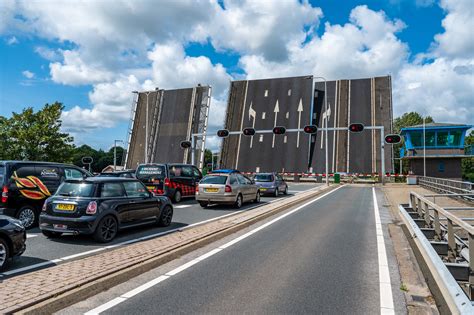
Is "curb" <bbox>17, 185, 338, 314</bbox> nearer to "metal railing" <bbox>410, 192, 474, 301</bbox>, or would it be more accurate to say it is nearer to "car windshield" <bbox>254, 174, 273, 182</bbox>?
"metal railing" <bbox>410, 192, 474, 301</bbox>

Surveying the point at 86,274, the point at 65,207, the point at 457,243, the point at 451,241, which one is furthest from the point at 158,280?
the point at 457,243

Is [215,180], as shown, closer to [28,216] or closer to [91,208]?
[28,216]

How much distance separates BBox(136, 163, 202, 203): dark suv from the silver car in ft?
5.53

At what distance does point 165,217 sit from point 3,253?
4.48 m

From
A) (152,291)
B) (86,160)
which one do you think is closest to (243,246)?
(152,291)

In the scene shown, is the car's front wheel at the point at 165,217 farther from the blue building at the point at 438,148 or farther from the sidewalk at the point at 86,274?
the blue building at the point at 438,148

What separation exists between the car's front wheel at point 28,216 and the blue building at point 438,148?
35.0 metres

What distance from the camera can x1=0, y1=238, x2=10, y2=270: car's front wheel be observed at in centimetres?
525

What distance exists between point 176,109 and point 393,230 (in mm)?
27930

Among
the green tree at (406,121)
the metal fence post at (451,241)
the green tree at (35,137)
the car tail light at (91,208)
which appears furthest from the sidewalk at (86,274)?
the green tree at (406,121)

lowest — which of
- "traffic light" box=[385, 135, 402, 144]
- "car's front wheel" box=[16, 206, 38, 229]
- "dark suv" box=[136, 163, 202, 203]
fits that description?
"car's front wheel" box=[16, 206, 38, 229]

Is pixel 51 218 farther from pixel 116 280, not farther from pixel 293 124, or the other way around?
pixel 293 124

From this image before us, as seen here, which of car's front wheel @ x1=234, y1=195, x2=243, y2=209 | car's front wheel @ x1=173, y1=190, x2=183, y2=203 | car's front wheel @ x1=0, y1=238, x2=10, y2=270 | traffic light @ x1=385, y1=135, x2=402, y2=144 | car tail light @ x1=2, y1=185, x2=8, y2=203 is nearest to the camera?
car's front wheel @ x1=0, y1=238, x2=10, y2=270

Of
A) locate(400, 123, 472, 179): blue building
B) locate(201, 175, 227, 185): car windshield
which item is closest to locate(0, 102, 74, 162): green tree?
locate(201, 175, 227, 185): car windshield
